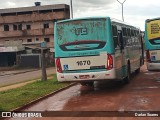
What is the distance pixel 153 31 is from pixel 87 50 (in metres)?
5.15

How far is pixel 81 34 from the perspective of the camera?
51.1ft

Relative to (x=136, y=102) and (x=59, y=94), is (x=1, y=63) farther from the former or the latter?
(x=136, y=102)

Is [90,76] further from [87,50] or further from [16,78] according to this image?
[16,78]

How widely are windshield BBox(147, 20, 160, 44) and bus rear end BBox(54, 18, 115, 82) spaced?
4546 mm

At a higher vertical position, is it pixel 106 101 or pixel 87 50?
pixel 87 50

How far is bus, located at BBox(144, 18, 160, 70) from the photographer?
19.0m

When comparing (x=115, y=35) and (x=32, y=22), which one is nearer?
(x=115, y=35)

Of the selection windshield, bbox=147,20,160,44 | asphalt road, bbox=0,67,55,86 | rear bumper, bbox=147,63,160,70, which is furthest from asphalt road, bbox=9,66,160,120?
asphalt road, bbox=0,67,55,86

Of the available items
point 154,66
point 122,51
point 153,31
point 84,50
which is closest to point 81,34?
point 84,50

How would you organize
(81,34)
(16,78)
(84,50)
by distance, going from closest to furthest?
(84,50) < (81,34) < (16,78)

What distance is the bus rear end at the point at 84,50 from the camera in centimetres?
1519

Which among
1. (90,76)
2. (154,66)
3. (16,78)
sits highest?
(154,66)

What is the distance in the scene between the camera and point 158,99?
13289 mm

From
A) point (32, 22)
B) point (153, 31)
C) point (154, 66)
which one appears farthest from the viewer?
point (32, 22)
